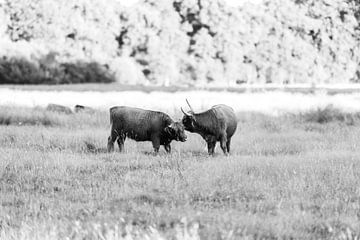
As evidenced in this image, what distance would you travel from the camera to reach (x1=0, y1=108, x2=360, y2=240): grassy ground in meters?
5.95

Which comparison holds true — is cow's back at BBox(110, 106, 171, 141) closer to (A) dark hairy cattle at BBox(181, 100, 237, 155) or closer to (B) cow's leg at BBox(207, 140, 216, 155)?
(A) dark hairy cattle at BBox(181, 100, 237, 155)

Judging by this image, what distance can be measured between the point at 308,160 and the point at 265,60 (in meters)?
56.3

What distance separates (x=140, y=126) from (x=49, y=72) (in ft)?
138

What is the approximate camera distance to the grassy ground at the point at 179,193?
5.95m

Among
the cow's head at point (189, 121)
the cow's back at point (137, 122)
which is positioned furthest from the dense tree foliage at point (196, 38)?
the cow's head at point (189, 121)

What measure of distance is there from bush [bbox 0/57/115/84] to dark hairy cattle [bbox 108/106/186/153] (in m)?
41.1

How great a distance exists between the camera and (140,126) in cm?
1215

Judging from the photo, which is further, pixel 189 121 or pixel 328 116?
pixel 328 116

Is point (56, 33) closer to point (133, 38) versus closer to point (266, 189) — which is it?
point (133, 38)

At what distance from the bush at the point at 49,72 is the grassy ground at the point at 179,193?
40257 mm

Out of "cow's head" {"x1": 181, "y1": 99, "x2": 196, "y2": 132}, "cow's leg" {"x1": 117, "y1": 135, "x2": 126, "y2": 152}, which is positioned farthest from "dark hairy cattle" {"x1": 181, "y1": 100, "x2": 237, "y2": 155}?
"cow's leg" {"x1": 117, "y1": 135, "x2": 126, "y2": 152}

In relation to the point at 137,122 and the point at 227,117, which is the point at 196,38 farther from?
the point at 137,122

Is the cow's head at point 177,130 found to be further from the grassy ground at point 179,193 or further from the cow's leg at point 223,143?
the cow's leg at point 223,143

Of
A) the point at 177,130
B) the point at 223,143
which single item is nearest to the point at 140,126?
the point at 177,130
